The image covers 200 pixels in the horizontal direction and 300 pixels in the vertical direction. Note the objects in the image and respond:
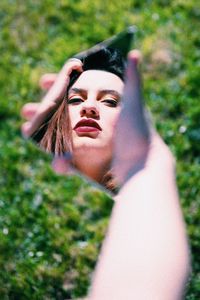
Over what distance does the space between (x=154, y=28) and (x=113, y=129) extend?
294cm

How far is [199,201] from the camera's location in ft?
9.90

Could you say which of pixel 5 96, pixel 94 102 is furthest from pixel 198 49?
pixel 94 102

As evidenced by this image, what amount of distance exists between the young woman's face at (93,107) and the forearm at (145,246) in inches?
13.6

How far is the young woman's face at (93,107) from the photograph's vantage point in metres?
1.40

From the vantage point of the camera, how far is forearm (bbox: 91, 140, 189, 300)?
933 mm

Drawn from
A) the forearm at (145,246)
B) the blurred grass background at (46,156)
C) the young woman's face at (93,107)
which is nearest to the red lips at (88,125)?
the young woman's face at (93,107)

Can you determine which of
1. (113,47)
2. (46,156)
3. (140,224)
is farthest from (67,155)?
(46,156)

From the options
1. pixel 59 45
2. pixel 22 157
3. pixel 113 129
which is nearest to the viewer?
pixel 113 129

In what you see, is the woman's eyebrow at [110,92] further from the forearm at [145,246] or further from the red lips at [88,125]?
the forearm at [145,246]

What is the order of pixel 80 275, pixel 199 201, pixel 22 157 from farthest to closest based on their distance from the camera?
pixel 22 157, pixel 199 201, pixel 80 275

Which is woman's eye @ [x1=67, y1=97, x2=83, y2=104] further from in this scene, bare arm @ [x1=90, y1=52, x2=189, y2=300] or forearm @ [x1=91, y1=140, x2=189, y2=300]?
forearm @ [x1=91, y1=140, x2=189, y2=300]

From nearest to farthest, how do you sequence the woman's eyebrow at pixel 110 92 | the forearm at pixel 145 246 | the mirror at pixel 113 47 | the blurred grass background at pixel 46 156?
1. the forearm at pixel 145 246
2. the woman's eyebrow at pixel 110 92
3. the mirror at pixel 113 47
4. the blurred grass background at pixel 46 156

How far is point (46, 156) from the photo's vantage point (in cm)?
341

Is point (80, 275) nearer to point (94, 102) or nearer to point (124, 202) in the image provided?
point (94, 102)
